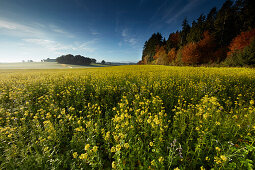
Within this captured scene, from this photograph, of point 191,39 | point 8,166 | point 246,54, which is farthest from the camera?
point 191,39

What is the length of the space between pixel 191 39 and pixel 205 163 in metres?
43.5

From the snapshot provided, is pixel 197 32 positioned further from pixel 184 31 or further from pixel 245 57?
pixel 245 57

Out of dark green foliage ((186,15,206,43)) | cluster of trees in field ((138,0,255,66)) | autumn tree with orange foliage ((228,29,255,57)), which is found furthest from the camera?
dark green foliage ((186,15,206,43))

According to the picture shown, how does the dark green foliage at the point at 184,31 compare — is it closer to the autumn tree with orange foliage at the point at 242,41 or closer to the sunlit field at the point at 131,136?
the autumn tree with orange foliage at the point at 242,41

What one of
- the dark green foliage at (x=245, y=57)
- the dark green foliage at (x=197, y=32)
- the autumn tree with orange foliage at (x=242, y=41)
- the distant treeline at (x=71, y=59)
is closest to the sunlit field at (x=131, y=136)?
the dark green foliage at (x=245, y=57)

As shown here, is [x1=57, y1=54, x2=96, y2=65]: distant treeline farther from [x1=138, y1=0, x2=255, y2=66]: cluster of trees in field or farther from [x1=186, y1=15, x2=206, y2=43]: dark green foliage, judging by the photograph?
[x1=186, y1=15, x2=206, y2=43]: dark green foliage

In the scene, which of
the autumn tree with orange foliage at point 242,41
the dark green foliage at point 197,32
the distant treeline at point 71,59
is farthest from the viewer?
the distant treeline at point 71,59

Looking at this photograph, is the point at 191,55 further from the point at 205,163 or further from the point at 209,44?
the point at 205,163

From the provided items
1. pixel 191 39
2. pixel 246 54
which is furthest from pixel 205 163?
pixel 191 39

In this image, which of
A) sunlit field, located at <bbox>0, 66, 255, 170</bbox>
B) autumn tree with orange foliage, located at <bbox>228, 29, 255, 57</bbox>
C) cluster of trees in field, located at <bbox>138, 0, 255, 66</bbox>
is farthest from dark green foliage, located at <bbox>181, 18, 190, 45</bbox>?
sunlit field, located at <bbox>0, 66, 255, 170</bbox>

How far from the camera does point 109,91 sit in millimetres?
5266

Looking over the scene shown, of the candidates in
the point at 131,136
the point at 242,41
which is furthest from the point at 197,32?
the point at 131,136

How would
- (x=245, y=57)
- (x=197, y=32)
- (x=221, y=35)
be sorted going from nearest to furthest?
(x=245, y=57), (x=221, y=35), (x=197, y=32)

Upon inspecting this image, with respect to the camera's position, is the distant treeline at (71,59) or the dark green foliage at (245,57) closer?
the dark green foliage at (245,57)
